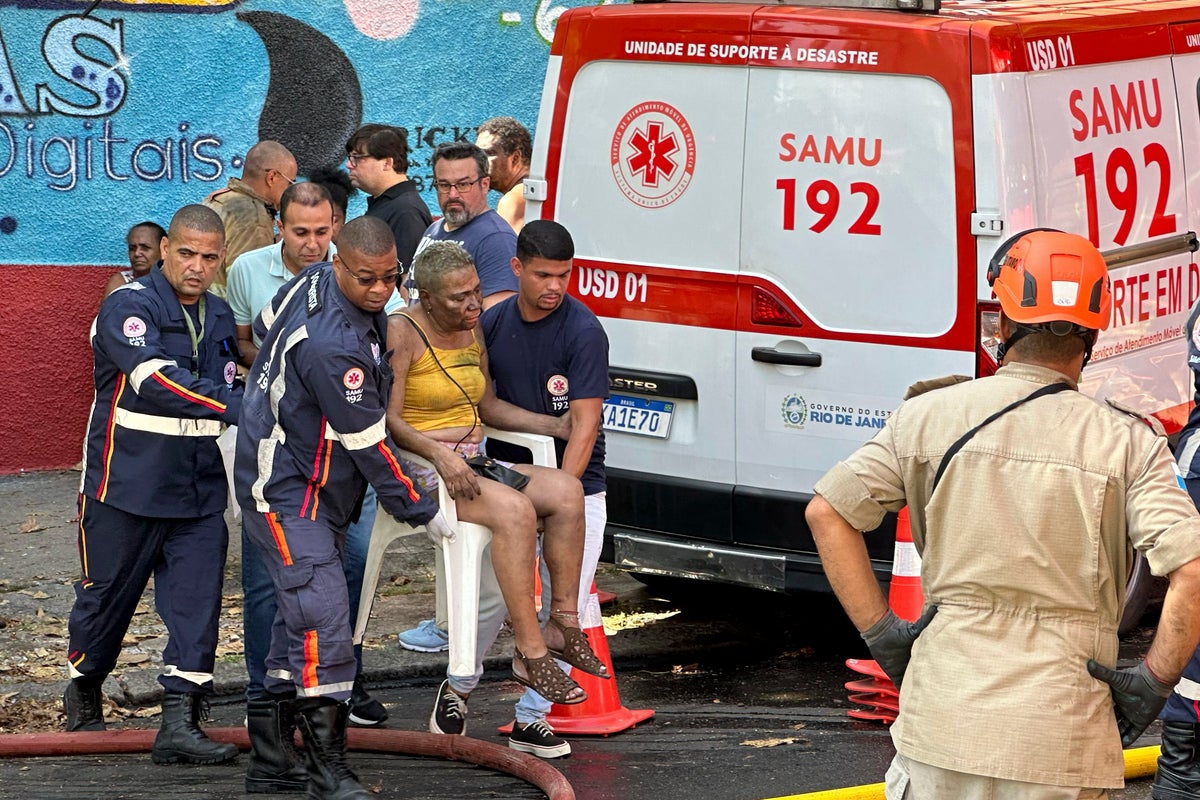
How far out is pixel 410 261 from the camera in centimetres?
757

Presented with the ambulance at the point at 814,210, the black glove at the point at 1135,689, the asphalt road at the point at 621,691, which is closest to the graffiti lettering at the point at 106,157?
the asphalt road at the point at 621,691

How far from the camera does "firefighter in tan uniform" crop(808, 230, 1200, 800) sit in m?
3.24

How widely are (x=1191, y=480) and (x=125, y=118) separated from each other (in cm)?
636

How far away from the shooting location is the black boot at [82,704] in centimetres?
573

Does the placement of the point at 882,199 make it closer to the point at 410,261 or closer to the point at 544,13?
the point at 410,261

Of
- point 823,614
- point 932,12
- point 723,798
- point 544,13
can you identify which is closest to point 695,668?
point 823,614

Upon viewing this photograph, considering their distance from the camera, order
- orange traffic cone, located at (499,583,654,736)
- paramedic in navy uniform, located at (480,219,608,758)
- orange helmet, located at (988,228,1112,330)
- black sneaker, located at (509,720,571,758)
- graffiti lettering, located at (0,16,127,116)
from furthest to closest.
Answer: graffiti lettering, located at (0,16,127,116) → orange traffic cone, located at (499,583,654,736) → paramedic in navy uniform, located at (480,219,608,758) → black sneaker, located at (509,720,571,758) → orange helmet, located at (988,228,1112,330)

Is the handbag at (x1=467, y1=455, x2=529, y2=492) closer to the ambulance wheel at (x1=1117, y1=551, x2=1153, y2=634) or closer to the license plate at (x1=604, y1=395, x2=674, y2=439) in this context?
the license plate at (x1=604, y1=395, x2=674, y2=439)

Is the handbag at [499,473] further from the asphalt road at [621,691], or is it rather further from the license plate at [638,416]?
the license plate at [638,416]

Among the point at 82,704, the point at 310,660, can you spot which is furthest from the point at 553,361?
the point at 82,704

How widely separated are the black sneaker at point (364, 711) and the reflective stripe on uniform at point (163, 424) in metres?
1.10

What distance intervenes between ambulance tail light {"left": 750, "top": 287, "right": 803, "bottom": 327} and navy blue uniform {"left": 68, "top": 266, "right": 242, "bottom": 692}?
1.96 meters

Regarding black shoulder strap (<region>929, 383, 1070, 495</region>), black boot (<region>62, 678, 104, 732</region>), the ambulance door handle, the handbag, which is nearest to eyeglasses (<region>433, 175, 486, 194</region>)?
the ambulance door handle

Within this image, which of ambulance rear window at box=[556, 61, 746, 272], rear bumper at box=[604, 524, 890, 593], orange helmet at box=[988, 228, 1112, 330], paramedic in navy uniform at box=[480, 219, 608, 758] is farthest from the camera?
ambulance rear window at box=[556, 61, 746, 272]
